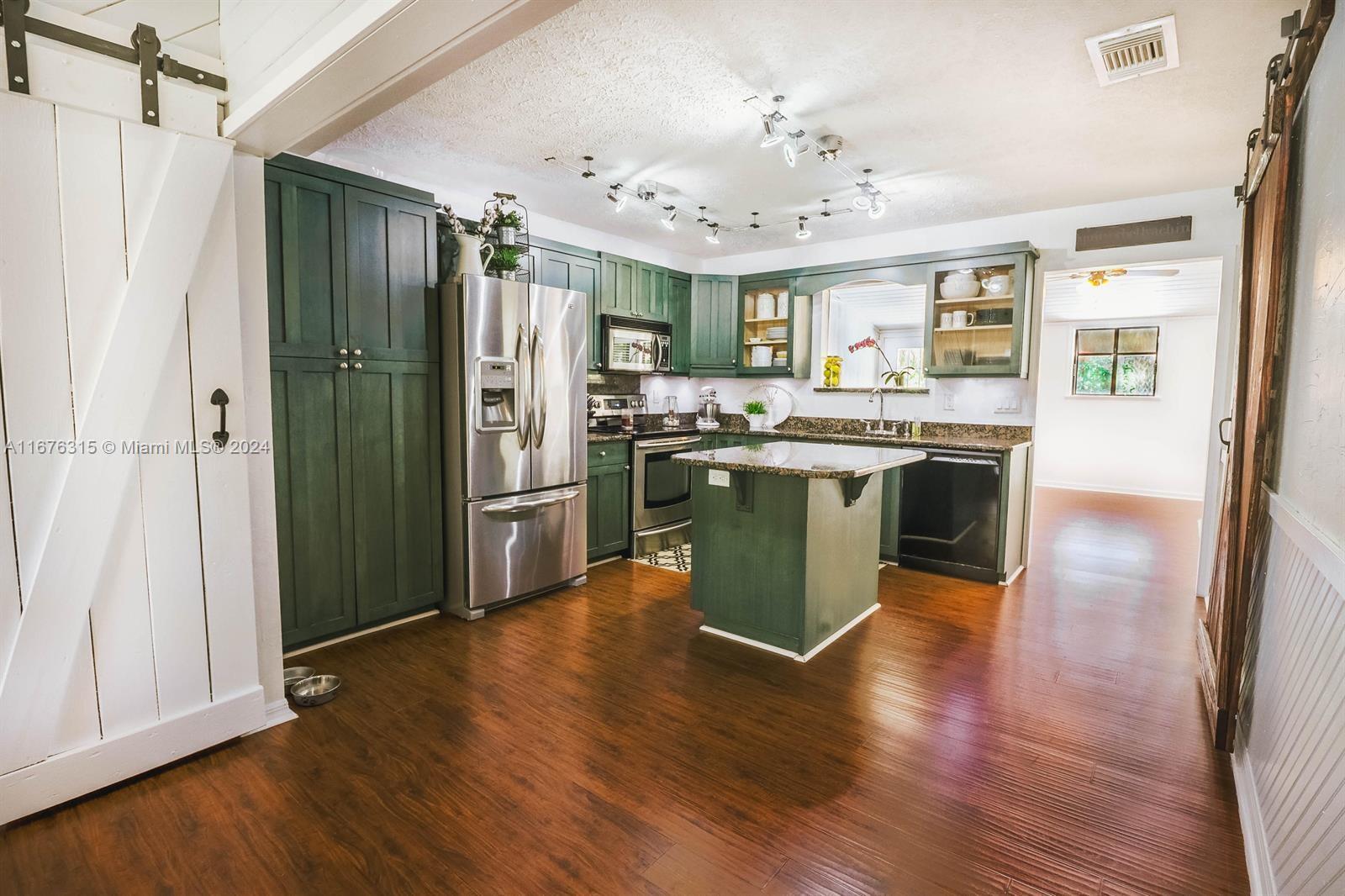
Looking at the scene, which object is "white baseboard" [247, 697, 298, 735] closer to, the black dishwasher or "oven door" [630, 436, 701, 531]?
"oven door" [630, 436, 701, 531]

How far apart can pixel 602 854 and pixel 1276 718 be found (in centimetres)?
184

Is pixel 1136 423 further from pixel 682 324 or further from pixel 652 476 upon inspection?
pixel 652 476

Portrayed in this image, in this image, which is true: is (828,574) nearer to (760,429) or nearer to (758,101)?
(758,101)

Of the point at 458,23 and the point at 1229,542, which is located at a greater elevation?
the point at 458,23

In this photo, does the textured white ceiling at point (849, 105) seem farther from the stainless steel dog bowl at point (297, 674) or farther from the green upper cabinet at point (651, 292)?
the stainless steel dog bowl at point (297, 674)

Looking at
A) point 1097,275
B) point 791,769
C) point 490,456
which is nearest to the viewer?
point 791,769


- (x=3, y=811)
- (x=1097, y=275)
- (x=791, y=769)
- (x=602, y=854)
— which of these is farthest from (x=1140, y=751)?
(x=1097, y=275)

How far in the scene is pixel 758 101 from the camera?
2.72 meters

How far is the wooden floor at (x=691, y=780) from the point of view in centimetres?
163

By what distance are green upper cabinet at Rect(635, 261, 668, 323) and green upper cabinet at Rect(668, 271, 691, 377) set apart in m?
0.16

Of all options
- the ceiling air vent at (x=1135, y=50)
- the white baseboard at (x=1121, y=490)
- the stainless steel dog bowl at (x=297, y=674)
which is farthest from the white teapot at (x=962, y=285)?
the stainless steel dog bowl at (x=297, y=674)

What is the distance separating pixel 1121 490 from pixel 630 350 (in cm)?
723

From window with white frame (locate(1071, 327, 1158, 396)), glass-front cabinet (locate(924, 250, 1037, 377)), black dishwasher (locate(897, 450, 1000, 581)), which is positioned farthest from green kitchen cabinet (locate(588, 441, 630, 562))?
window with white frame (locate(1071, 327, 1158, 396))

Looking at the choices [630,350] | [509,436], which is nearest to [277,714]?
[509,436]
